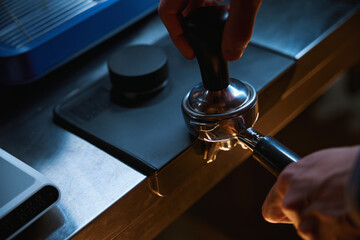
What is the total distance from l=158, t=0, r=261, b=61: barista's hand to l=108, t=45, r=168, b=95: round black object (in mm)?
92

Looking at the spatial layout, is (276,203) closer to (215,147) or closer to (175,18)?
(215,147)

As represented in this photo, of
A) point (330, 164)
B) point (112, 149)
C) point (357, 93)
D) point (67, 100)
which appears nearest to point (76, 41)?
point (67, 100)

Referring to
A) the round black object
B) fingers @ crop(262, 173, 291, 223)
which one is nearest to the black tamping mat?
the round black object

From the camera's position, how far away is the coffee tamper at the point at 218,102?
451 mm

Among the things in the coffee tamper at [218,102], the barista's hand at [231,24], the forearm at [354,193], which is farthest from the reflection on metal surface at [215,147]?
the forearm at [354,193]

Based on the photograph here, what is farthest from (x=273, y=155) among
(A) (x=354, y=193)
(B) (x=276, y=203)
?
(A) (x=354, y=193)

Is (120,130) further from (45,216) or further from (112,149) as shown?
(45,216)

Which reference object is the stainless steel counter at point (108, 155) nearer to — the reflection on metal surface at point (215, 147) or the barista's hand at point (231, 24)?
the reflection on metal surface at point (215, 147)

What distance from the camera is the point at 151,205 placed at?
0.53 metres

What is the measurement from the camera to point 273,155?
45cm

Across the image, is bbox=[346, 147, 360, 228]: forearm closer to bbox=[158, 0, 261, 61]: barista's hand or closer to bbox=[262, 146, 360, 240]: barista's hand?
bbox=[262, 146, 360, 240]: barista's hand

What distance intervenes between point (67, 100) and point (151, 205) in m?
0.20

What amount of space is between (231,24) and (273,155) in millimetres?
137

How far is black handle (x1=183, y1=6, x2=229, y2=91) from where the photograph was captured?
447 mm
